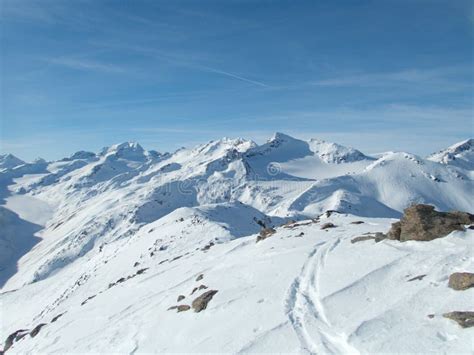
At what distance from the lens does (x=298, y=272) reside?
21.3 m

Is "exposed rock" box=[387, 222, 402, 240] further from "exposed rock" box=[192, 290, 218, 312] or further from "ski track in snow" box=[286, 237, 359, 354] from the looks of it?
"exposed rock" box=[192, 290, 218, 312]

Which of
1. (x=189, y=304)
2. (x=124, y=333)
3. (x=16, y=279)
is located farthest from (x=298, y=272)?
(x=16, y=279)

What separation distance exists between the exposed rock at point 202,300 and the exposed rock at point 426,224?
10.8 meters

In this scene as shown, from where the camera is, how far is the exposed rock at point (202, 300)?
1961 cm

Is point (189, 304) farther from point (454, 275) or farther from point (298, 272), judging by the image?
point (454, 275)

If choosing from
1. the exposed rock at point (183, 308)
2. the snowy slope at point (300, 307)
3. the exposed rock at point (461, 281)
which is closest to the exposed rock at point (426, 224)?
the snowy slope at point (300, 307)

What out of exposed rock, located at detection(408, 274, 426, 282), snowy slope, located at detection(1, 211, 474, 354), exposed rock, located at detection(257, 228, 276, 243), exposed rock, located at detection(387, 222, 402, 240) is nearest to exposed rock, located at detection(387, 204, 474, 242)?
exposed rock, located at detection(387, 222, 402, 240)

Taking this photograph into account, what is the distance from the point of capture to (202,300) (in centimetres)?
2025

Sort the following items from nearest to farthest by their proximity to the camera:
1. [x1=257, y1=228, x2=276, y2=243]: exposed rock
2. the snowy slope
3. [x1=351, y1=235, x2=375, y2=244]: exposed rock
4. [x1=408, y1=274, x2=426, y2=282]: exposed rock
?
the snowy slope, [x1=408, y1=274, x2=426, y2=282]: exposed rock, [x1=351, y1=235, x2=375, y2=244]: exposed rock, [x1=257, y1=228, x2=276, y2=243]: exposed rock

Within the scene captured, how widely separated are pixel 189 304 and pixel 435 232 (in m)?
13.5

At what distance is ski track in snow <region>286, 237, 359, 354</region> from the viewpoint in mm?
13204

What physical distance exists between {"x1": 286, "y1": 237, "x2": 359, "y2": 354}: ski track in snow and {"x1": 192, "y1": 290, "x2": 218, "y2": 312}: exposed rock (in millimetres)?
4298

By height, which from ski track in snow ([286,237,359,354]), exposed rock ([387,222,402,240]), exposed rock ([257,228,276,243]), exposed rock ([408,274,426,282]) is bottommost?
exposed rock ([257,228,276,243])

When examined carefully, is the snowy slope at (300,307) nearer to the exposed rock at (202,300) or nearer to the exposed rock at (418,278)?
the exposed rock at (418,278)
